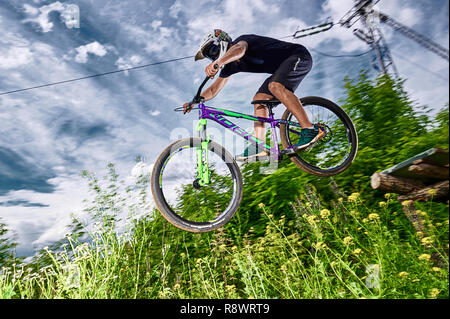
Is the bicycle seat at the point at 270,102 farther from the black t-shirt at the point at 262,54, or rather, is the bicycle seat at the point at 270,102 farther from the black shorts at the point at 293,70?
the black t-shirt at the point at 262,54

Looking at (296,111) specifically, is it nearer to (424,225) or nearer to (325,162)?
(325,162)

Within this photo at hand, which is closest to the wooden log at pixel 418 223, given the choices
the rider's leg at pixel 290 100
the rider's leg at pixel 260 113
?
the rider's leg at pixel 290 100

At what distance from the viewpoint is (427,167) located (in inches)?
85.8

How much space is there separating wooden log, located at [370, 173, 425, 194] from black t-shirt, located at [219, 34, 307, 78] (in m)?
1.75

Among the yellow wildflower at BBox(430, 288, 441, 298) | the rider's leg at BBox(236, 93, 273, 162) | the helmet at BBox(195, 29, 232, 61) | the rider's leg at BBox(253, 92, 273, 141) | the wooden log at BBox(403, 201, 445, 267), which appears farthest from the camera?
the rider's leg at BBox(253, 92, 273, 141)

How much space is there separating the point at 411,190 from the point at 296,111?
1.40 metres

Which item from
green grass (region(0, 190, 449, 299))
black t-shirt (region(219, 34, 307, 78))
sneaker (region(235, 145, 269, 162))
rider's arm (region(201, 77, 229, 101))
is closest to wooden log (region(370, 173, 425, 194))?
green grass (region(0, 190, 449, 299))

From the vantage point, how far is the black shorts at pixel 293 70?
3189 millimetres

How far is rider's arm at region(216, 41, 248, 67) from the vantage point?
2.82m

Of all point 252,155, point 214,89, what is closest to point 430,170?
point 252,155

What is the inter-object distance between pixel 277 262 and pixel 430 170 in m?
Result: 1.92

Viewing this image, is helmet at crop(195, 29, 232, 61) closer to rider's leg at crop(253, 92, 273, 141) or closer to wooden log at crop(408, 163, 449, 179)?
rider's leg at crop(253, 92, 273, 141)

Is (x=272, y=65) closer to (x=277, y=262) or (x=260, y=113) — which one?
(x=260, y=113)
